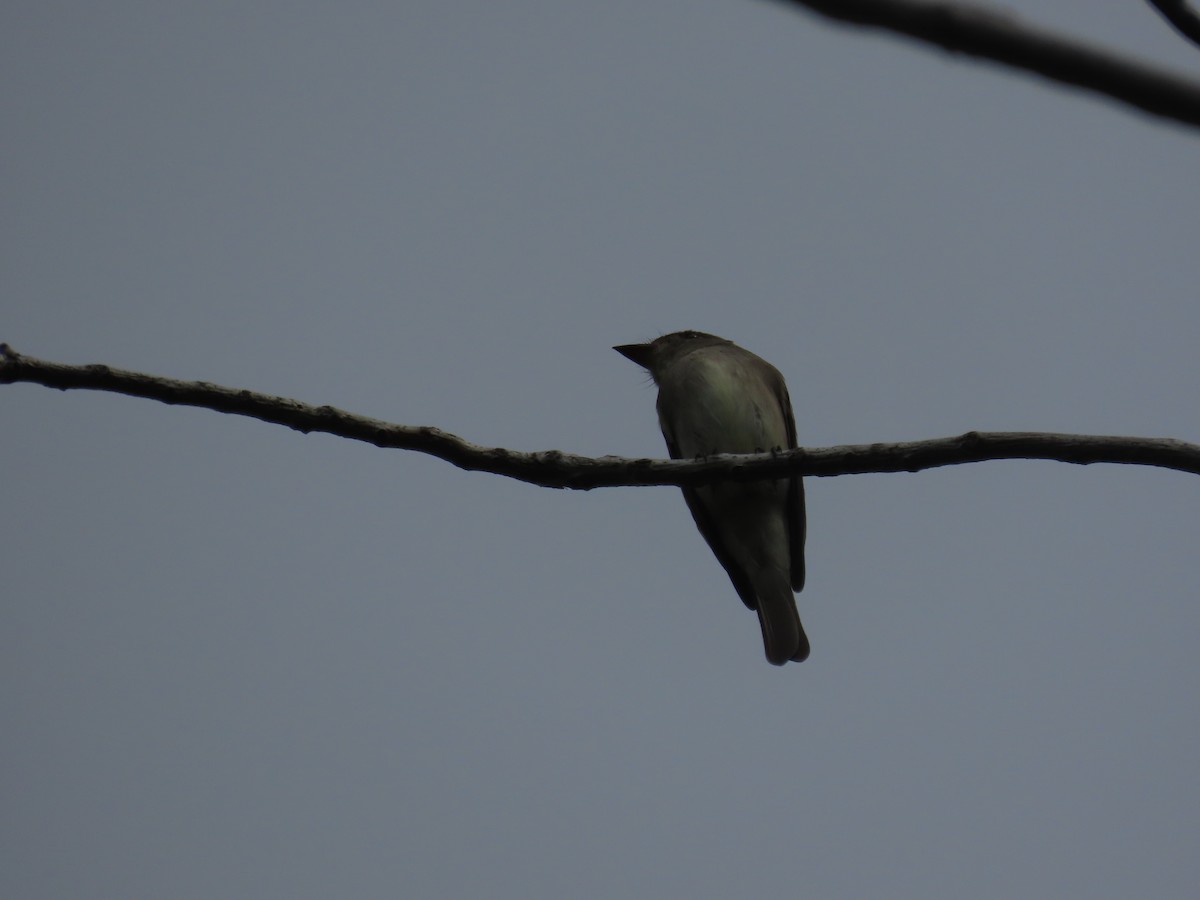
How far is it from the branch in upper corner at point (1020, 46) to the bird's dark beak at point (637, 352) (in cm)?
779

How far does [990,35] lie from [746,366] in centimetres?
680

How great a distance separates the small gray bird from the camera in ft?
25.2

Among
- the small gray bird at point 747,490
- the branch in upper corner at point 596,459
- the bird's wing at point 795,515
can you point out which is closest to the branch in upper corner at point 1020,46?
the branch in upper corner at point 596,459

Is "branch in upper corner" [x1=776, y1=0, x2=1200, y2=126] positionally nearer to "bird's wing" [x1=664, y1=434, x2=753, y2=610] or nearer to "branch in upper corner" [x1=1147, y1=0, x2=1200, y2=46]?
"branch in upper corner" [x1=1147, y1=0, x2=1200, y2=46]

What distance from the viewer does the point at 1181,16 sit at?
2049mm

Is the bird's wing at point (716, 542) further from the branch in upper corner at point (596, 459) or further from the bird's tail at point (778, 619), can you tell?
the branch in upper corner at point (596, 459)

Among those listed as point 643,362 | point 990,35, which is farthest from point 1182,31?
point 643,362

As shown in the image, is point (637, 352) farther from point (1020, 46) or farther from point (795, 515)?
point (1020, 46)

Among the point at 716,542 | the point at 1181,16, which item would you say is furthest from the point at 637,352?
the point at 1181,16

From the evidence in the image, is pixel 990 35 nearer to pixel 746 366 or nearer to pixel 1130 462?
pixel 1130 462

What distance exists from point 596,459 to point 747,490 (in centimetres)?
353

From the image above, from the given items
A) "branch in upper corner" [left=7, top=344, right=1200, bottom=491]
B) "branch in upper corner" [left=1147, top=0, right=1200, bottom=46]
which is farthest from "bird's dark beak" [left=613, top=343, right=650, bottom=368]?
"branch in upper corner" [left=1147, top=0, right=1200, bottom=46]

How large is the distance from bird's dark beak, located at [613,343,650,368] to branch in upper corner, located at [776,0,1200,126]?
7785 millimetres

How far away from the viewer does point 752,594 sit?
326 inches
